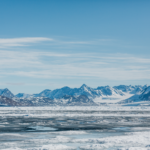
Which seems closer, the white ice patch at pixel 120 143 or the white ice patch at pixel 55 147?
the white ice patch at pixel 55 147

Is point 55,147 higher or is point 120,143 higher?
point 55,147

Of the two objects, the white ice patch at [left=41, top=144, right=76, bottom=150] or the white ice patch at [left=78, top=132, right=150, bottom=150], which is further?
the white ice patch at [left=78, top=132, right=150, bottom=150]

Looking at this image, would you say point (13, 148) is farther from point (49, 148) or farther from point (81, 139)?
point (81, 139)

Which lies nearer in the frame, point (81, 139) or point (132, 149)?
point (132, 149)

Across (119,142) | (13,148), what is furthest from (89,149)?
(13,148)

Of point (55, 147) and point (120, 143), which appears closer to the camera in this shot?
point (55, 147)

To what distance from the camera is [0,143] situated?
23.5m

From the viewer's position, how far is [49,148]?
2131cm

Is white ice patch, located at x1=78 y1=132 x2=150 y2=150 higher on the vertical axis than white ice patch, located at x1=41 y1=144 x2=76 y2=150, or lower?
lower

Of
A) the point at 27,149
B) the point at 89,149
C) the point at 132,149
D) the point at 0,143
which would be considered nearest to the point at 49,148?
the point at 27,149

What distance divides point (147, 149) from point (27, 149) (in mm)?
9025

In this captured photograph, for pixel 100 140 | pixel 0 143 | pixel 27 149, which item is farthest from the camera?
pixel 100 140

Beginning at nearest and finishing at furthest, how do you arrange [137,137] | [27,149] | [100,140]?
1. [27,149]
2. [100,140]
3. [137,137]

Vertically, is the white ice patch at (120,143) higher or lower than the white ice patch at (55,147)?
lower
